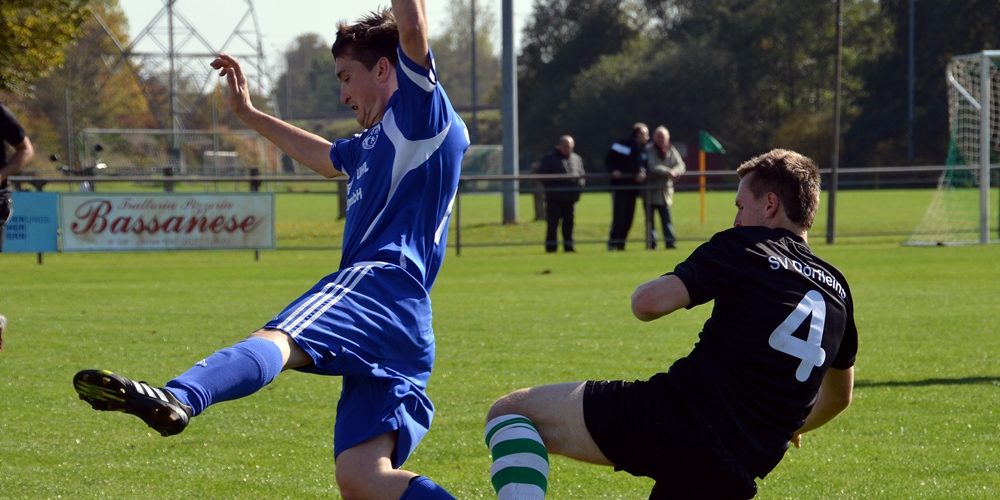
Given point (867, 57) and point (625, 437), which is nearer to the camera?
point (625, 437)

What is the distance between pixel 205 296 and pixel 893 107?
4786 centimetres

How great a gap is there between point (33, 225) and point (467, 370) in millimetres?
11025

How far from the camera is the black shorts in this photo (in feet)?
11.3

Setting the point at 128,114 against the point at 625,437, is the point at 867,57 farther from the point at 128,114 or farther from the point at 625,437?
the point at 625,437

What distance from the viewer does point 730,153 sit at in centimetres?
5991

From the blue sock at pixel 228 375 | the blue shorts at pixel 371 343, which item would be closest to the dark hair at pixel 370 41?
the blue shorts at pixel 371 343

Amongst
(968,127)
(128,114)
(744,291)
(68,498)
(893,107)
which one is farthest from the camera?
(128,114)

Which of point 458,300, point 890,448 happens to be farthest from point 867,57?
point 890,448

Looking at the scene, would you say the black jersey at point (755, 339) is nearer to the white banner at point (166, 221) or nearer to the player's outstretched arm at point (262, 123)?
the player's outstretched arm at point (262, 123)

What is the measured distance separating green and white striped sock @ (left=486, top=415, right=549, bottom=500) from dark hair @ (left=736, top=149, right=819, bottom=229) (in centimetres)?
97

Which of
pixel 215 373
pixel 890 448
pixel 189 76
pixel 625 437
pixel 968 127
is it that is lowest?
pixel 890 448

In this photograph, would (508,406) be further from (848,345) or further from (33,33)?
(33,33)

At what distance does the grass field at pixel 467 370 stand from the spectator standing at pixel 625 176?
232 centimetres

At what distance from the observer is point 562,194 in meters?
20.0
